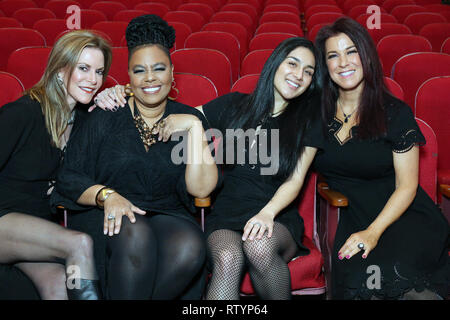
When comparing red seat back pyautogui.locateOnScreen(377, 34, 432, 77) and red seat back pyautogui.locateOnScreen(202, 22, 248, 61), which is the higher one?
red seat back pyautogui.locateOnScreen(202, 22, 248, 61)

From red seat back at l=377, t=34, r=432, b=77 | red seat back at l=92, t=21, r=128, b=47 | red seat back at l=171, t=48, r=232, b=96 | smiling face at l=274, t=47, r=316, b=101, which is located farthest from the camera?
red seat back at l=92, t=21, r=128, b=47

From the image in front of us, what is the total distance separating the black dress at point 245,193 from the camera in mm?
1103

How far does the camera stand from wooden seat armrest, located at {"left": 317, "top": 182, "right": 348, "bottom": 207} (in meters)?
1.06

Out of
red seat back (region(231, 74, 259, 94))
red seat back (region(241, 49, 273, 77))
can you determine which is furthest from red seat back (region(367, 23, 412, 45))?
red seat back (region(231, 74, 259, 94))

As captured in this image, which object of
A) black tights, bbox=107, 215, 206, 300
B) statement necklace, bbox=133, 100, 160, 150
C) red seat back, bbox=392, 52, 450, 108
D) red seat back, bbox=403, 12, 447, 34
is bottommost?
black tights, bbox=107, 215, 206, 300

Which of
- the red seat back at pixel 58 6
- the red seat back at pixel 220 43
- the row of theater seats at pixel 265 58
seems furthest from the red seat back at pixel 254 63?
the red seat back at pixel 58 6

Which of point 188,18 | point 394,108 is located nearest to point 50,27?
point 188,18

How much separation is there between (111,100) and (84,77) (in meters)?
0.08

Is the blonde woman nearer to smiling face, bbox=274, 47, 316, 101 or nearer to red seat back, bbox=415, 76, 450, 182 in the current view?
smiling face, bbox=274, 47, 316, 101

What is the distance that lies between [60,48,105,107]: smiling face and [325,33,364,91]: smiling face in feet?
1.86

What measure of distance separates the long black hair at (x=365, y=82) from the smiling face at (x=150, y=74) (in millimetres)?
387

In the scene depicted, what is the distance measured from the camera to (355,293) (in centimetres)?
100

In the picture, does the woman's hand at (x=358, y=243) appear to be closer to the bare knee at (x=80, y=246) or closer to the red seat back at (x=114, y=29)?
the bare knee at (x=80, y=246)
